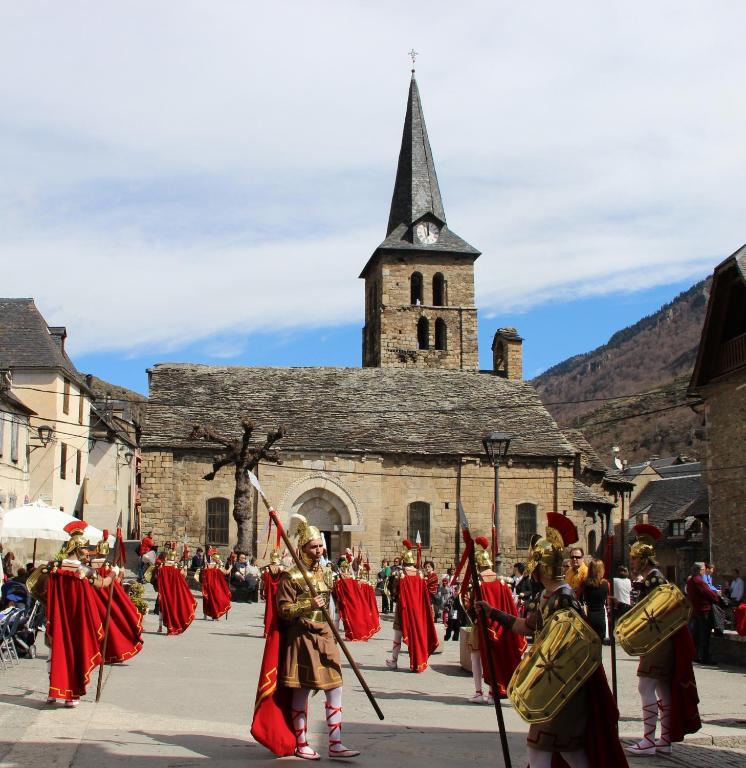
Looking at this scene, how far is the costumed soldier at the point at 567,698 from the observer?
5801mm

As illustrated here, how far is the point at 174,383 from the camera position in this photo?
129 feet

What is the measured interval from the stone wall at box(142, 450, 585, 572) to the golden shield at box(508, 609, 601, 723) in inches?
1158

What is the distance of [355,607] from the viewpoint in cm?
1750

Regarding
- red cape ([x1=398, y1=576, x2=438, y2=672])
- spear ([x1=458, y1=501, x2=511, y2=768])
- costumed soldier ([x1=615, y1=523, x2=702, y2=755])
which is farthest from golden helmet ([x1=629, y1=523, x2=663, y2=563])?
red cape ([x1=398, y1=576, x2=438, y2=672])

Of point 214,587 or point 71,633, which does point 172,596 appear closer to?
point 214,587

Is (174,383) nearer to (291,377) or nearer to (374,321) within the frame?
(291,377)

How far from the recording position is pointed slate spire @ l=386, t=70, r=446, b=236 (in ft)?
186

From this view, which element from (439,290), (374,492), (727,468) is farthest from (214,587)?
(439,290)

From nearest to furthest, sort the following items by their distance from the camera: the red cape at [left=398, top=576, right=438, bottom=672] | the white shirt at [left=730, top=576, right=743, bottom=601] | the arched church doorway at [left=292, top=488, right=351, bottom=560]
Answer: the red cape at [left=398, top=576, right=438, bottom=672]
the white shirt at [left=730, top=576, right=743, bottom=601]
the arched church doorway at [left=292, top=488, right=351, bottom=560]

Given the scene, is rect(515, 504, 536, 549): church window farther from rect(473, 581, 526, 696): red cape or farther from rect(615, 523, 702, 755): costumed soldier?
rect(615, 523, 702, 755): costumed soldier

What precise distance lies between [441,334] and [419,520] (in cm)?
1953

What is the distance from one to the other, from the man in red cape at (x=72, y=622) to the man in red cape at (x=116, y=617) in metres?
0.17

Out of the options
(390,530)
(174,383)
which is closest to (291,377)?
(174,383)

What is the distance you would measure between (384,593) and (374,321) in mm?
31721
